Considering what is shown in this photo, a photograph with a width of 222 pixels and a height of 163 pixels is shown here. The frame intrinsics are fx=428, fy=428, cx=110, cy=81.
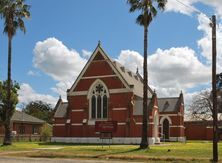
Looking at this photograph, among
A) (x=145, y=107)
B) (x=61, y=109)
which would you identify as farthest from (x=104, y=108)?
(x=145, y=107)

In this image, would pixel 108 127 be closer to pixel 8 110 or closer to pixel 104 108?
pixel 8 110

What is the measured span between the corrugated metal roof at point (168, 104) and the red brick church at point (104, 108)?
1.15m

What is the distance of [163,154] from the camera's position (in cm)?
3281

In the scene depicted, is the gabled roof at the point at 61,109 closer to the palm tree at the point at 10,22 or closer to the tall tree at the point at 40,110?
the palm tree at the point at 10,22

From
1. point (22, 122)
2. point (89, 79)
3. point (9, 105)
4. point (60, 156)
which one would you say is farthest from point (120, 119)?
point (60, 156)

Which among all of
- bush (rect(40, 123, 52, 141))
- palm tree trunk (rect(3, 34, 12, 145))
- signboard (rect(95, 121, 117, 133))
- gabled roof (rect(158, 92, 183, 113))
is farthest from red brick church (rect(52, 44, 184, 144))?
signboard (rect(95, 121, 117, 133))

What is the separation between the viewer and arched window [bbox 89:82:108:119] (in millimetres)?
63000

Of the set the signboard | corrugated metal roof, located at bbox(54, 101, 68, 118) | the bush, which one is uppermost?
corrugated metal roof, located at bbox(54, 101, 68, 118)

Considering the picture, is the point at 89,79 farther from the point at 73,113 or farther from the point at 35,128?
the point at 35,128

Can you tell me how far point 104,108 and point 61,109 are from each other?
8905mm

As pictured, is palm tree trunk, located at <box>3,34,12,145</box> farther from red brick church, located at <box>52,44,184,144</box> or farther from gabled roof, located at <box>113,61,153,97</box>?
gabled roof, located at <box>113,61,153,97</box>

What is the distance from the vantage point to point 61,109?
225 feet

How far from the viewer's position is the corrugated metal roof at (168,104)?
228ft

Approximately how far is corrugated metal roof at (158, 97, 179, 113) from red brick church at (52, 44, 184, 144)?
1.15 metres
